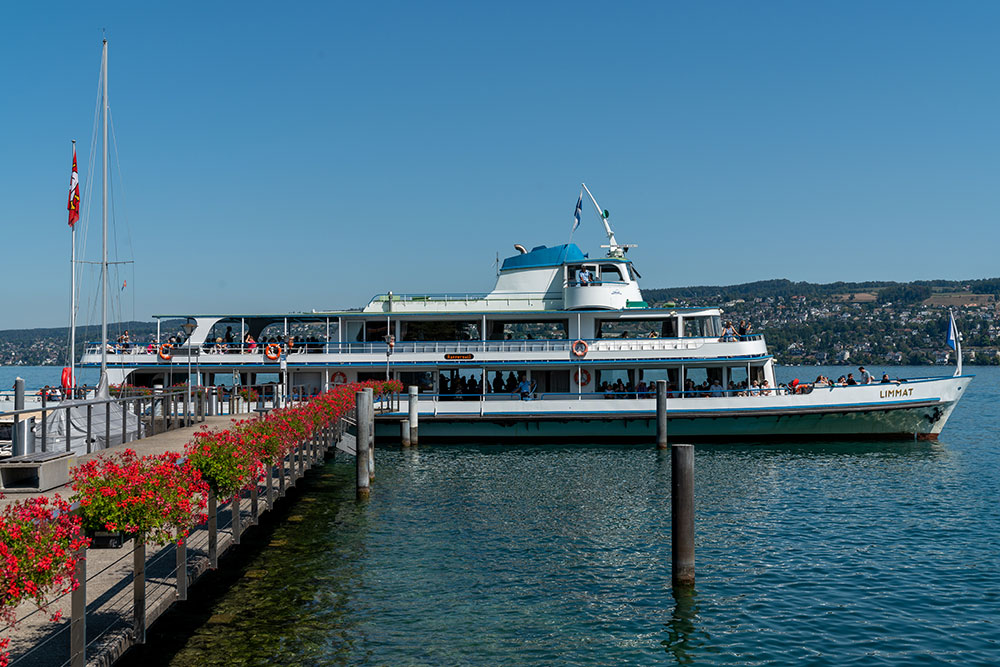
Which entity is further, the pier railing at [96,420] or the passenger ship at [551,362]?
the passenger ship at [551,362]

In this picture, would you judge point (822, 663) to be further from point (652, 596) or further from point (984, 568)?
point (984, 568)

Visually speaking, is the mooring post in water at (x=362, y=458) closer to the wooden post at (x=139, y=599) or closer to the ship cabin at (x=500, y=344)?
the ship cabin at (x=500, y=344)

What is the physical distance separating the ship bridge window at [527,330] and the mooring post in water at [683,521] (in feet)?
74.6

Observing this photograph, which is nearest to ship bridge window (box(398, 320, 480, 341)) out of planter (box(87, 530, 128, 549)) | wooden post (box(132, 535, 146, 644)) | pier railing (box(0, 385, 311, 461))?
pier railing (box(0, 385, 311, 461))

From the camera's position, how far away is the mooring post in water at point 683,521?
623 inches

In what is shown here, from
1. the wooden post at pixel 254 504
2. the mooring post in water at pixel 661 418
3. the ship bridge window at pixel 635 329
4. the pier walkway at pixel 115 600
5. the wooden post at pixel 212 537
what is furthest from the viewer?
the ship bridge window at pixel 635 329

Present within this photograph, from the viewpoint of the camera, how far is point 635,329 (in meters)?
40.2

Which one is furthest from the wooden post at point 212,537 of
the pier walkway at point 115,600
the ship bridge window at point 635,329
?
the ship bridge window at point 635,329

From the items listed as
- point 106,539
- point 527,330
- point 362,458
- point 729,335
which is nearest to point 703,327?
point 729,335

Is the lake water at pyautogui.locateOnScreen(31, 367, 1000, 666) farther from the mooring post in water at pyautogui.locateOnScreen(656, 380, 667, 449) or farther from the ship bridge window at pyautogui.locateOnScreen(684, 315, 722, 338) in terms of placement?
the ship bridge window at pyautogui.locateOnScreen(684, 315, 722, 338)

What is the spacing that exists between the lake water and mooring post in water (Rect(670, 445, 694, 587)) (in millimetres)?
437

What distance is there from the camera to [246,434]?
1474cm

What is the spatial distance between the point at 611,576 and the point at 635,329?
2438 cm

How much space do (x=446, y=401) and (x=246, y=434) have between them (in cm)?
2355
